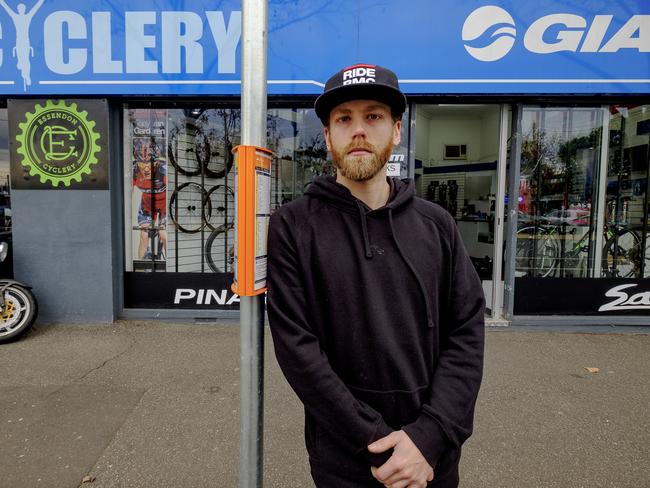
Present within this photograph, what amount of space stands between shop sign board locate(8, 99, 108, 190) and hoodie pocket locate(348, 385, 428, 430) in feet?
16.8

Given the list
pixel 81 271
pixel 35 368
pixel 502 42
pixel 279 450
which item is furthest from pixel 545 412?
pixel 81 271

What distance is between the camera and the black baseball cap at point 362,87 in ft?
4.94

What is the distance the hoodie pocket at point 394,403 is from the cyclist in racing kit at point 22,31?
19.5 feet

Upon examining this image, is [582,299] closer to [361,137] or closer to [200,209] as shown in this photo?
[200,209]

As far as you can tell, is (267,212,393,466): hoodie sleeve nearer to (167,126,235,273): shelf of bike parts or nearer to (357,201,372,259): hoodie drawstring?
(357,201,372,259): hoodie drawstring

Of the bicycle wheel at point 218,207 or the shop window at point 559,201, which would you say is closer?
the shop window at point 559,201

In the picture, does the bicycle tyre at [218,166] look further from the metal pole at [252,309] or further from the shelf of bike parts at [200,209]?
the metal pole at [252,309]

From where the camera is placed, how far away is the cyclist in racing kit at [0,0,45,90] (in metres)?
5.33

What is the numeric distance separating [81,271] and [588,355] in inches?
240

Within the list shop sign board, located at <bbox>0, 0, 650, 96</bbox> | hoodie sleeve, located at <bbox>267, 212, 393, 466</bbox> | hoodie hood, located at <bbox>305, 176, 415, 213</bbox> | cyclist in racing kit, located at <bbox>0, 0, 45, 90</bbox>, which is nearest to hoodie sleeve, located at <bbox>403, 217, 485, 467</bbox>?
hoodie sleeve, located at <bbox>267, 212, 393, 466</bbox>

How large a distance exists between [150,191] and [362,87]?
5205 mm

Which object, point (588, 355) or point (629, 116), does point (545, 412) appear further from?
point (629, 116)

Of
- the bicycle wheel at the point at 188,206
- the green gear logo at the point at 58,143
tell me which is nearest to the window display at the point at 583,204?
the bicycle wheel at the point at 188,206

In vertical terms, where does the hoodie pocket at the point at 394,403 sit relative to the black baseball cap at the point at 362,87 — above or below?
below
